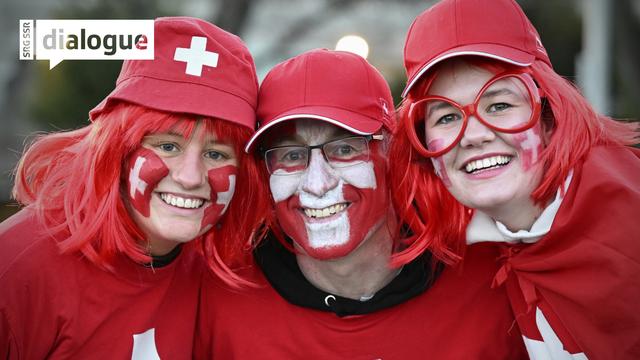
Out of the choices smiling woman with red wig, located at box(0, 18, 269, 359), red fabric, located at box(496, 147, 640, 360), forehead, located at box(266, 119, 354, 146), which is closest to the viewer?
red fabric, located at box(496, 147, 640, 360)

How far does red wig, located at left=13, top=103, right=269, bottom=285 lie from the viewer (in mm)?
2605

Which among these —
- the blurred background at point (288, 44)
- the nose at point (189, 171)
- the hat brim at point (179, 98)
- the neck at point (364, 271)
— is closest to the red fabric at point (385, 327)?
the neck at point (364, 271)

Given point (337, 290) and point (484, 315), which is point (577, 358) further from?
point (337, 290)

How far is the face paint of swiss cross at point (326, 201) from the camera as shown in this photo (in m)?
2.80

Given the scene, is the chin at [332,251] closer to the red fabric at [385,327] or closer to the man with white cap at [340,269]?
the man with white cap at [340,269]

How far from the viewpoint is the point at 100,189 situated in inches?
105

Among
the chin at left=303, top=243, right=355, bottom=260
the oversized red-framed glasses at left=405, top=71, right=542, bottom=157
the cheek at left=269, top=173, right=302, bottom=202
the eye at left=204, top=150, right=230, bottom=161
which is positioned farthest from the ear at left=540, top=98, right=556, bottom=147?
the eye at left=204, top=150, right=230, bottom=161

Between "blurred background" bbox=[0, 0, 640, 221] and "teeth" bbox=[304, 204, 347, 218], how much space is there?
21.1 feet

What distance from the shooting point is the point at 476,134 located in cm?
250

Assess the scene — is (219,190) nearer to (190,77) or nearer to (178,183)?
(178,183)

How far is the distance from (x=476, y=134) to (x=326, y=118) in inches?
24.2

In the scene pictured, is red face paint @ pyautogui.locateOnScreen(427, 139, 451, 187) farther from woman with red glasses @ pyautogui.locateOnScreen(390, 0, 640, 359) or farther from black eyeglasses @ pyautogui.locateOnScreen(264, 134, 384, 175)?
black eyeglasses @ pyautogui.locateOnScreen(264, 134, 384, 175)

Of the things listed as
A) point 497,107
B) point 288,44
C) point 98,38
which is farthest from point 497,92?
point 288,44

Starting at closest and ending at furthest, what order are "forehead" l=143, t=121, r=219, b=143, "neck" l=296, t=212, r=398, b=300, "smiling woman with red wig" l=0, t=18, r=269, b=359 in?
"smiling woman with red wig" l=0, t=18, r=269, b=359
"forehead" l=143, t=121, r=219, b=143
"neck" l=296, t=212, r=398, b=300
